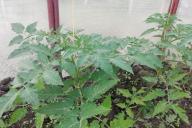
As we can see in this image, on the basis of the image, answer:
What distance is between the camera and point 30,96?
0.83 meters

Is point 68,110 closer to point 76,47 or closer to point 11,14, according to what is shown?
point 76,47

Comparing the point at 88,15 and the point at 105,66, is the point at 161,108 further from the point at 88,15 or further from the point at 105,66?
the point at 88,15

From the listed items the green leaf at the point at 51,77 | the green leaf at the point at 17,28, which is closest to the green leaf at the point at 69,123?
the green leaf at the point at 51,77

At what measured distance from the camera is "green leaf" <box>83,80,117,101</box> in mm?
935

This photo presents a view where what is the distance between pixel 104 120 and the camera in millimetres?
1225

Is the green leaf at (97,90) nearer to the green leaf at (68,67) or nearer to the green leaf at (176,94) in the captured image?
the green leaf at (68,67)

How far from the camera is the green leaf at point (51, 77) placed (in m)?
0.84

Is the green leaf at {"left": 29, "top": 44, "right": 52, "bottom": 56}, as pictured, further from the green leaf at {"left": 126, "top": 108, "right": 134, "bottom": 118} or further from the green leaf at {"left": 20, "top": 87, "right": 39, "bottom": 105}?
the green leaf at {"left": 126, "top": 108, "right": 134, "bottom": 118}

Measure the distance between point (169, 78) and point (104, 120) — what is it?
1.07ft

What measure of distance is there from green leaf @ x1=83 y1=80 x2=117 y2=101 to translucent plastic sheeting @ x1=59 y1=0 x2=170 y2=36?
632 mm

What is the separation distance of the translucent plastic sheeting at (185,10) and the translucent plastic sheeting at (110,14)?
9 cm

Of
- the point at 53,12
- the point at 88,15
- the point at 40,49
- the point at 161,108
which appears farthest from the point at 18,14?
the point at 161,108

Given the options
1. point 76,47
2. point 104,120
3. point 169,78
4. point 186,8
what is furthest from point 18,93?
point 186,8

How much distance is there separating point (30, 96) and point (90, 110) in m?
0.17
